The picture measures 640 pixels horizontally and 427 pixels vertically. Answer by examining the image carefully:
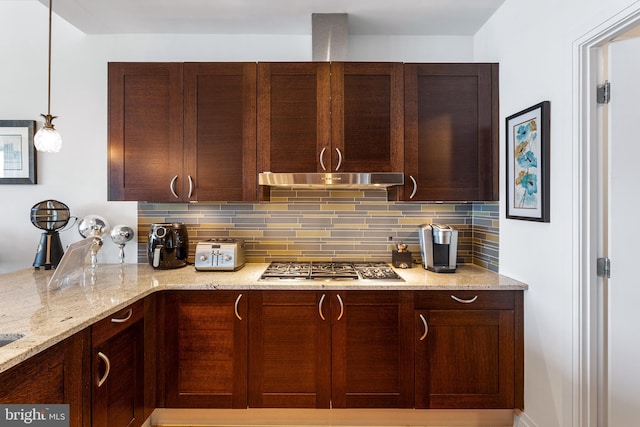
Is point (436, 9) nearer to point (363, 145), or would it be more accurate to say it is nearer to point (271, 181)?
point (363, 145)

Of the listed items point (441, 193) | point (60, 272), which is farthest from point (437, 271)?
point (60, 272)

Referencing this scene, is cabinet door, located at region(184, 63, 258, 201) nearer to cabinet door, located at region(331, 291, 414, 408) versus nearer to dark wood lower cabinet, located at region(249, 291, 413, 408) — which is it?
dark wood lower cabinet, located at region(249, 291, 413, 408)

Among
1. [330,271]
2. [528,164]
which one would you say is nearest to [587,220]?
[528,164]

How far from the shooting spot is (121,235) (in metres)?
2.41

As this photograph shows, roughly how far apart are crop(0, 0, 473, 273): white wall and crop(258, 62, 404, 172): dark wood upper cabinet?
0.51 metres

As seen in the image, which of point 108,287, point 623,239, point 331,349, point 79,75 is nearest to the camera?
point 623,239

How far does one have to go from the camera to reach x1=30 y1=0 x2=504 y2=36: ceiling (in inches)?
84.6

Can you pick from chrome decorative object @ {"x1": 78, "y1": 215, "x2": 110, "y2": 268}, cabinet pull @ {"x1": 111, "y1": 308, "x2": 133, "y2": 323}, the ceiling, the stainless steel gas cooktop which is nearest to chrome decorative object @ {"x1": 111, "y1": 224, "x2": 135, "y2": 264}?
chrome decorative object @ {"x1": 78, "y1": 215, "x2": 110, "y2": 268}

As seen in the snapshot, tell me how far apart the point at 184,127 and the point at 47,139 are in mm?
729

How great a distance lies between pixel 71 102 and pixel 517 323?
3.49m

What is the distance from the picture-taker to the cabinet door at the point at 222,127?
7.11 feet

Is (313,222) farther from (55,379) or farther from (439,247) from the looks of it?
(55,379)

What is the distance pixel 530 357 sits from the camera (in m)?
1.87

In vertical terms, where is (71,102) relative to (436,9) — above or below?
below
